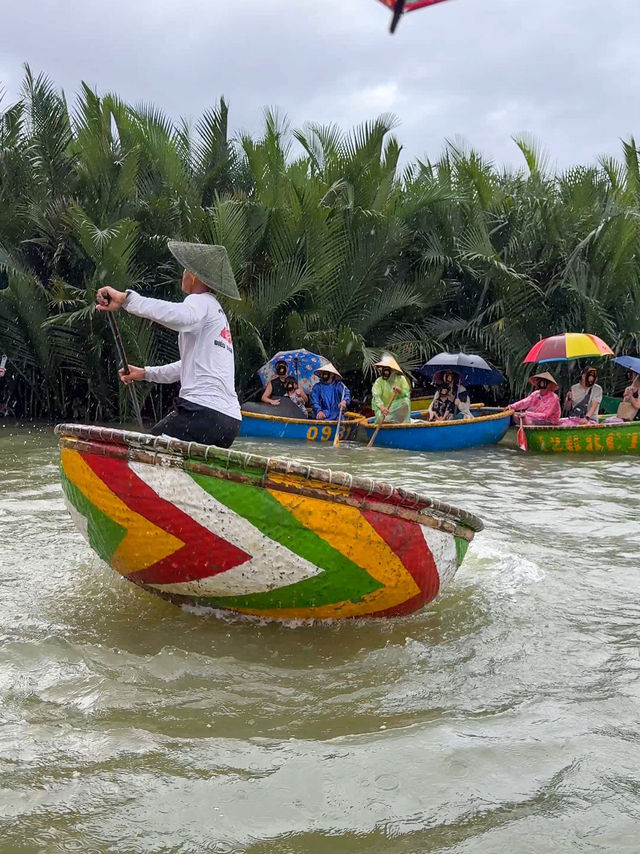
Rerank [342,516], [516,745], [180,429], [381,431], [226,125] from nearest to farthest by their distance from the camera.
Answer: [516,745]
[342,516]
[180,429]
[381,431]
[226,125]

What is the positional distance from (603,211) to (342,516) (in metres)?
12.5

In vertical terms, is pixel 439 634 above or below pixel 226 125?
below

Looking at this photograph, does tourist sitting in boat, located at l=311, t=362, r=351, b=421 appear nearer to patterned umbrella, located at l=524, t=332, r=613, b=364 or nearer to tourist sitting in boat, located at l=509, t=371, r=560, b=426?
tourist sitting in boat, located at l=509, t=371, r=560, b=426

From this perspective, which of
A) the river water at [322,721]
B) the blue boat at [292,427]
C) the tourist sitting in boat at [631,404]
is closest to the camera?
the river water at [322,721]

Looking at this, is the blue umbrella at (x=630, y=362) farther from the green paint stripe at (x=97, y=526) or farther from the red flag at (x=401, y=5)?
the red flag at (x=401, y=5)

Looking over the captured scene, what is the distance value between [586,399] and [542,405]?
0.66m

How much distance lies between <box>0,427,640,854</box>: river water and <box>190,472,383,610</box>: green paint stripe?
0.61 ft

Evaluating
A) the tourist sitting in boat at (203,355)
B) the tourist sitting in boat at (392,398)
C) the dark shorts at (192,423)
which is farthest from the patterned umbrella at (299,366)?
the dark shorts at (192,423)

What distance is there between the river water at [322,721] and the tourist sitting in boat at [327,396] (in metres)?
8.35

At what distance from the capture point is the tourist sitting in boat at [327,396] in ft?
43.6

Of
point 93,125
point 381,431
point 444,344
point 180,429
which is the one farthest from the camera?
point 444,344

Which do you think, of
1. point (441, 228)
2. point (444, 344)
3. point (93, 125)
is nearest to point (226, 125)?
point (93, 125)

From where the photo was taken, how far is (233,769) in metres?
2.62

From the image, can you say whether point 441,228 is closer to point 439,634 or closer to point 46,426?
point 46,426
